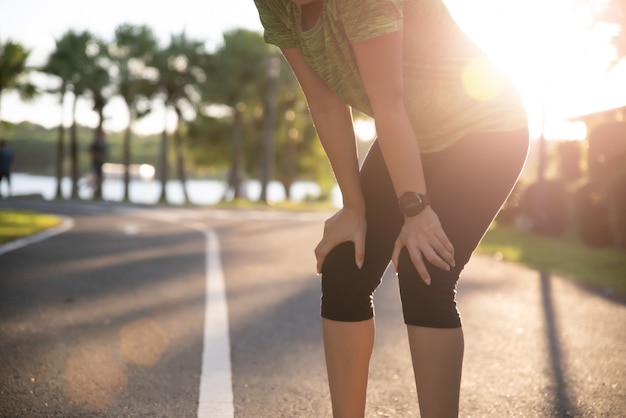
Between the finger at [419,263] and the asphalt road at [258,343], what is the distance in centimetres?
132

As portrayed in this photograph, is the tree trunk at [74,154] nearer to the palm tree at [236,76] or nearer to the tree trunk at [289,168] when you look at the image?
the palm tree at [236,76]

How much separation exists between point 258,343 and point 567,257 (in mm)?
7883

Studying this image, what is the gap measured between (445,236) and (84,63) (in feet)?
175

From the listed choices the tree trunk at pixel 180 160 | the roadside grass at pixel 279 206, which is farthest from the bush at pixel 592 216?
the tree trunk at pixel 180 160

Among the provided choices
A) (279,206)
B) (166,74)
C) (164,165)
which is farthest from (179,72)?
(279,206)

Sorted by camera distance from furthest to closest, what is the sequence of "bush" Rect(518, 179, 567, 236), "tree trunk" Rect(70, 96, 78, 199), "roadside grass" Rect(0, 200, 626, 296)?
"tree trunk" Rect(70, 96, 78, 199), "bush" Rect(518, 179, 567, 236), "roadside grass" Rect(0, 200, 626, 296)

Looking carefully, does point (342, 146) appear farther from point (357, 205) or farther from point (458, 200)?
point (458, 200)

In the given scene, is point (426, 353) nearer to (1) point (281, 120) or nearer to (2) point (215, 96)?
(2) point (215, 96)

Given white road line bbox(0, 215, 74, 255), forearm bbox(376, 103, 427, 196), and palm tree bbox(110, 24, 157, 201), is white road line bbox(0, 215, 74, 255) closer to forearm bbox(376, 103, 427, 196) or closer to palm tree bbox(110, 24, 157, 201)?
forearm bbox(376, 103, 427, 196)

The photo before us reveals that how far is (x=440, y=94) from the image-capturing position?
6.33ft

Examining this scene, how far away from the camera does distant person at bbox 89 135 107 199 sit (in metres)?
38.1

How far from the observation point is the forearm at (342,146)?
2.08m

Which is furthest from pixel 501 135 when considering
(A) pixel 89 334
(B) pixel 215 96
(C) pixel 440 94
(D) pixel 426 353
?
(B) pixel 215 96

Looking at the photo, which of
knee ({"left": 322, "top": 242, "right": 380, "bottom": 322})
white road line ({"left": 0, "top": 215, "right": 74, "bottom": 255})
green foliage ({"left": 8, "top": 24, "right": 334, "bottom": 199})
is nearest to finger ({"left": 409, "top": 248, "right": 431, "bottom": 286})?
knee ({"left": 322, "top": 242, "right": 380, "bottom": 322})
